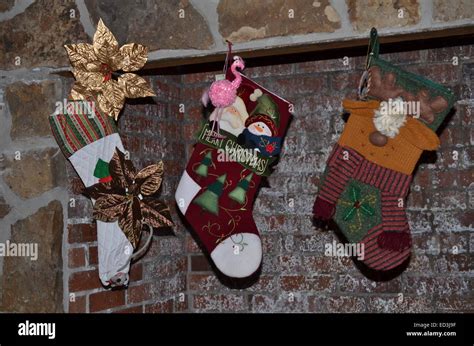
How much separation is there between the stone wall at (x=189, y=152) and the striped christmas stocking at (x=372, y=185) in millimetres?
302

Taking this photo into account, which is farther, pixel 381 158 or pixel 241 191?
pixel 241 191

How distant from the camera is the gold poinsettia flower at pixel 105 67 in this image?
1932 millimetres

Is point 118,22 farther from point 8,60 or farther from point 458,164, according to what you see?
point 458,164

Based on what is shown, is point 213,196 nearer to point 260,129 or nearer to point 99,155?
point 260,129

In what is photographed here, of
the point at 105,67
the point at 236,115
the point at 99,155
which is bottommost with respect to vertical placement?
the point at 99,155

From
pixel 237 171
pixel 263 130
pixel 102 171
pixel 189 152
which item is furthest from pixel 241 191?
pixel 189 152

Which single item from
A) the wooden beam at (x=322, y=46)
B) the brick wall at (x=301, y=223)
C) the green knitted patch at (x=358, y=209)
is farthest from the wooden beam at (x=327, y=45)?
the green knitted patch at (x=358, y=209)

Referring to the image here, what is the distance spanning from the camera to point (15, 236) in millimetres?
1976

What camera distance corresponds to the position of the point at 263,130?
2.02 m

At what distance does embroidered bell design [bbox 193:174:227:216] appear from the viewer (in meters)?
2.05

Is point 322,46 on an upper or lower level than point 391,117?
upper

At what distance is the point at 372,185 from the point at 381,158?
0.28ft
